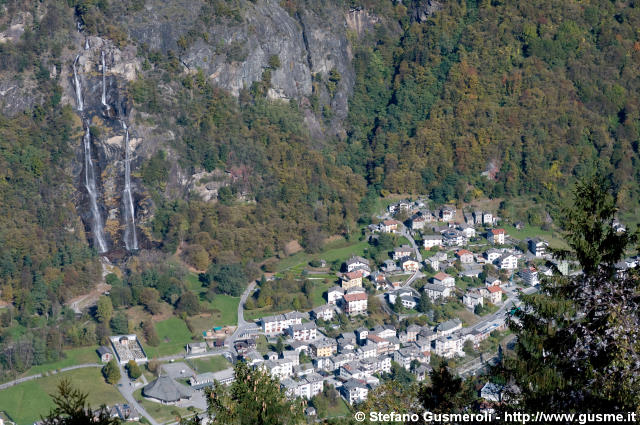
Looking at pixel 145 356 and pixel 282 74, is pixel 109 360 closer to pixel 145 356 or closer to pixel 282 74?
pixel 145 356

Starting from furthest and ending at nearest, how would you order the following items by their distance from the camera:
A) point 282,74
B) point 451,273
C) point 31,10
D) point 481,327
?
point 282,74 < point 31,10 < point 451,273 < point 481,327

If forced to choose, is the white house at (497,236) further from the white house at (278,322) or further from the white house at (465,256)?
the white house at (278,322)

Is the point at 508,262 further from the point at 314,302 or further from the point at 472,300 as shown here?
the point at 314,302

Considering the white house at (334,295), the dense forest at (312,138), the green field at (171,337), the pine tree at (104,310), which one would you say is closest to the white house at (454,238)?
the dense forest at (312,138)

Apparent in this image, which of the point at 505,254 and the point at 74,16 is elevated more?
the point at 74,16

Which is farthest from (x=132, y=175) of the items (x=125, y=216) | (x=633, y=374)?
(x=633, y=374)

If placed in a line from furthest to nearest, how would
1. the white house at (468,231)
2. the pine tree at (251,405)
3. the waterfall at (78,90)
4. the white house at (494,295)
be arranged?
the white house at (468,231) → the waterfall at (78,90) → the white house at (494,295) → the pine tree at (251,405)
